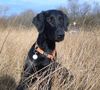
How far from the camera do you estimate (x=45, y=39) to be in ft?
20.8

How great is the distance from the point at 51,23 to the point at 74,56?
0.82m

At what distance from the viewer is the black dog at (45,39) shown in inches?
241

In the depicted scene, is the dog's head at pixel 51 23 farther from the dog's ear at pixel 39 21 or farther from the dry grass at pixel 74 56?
the dry grass at pixel 74 56

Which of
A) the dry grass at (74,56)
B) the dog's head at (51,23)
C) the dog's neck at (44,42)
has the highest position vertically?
the dog's head at (51,23)

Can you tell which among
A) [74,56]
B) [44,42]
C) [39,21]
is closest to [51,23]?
[39,21]

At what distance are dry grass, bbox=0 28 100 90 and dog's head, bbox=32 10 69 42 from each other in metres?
0.52

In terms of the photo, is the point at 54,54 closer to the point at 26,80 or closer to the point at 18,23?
the point at 26,80

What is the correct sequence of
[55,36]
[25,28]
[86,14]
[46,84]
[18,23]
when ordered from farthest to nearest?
[25,28], [18,23], [86,14], [55,36], [46,84]

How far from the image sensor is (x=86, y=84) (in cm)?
603

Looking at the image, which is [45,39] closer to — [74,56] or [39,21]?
[39,21]

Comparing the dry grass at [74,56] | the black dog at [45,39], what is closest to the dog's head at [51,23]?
the black dog at [45,39]

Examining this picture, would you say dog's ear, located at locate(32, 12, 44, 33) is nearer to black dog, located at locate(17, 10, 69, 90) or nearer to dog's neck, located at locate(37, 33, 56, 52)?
black dog, located at locate(17, 10, 69, 90)

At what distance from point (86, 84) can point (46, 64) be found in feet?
2.26

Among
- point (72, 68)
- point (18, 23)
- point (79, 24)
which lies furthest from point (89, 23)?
point (72, 68)
